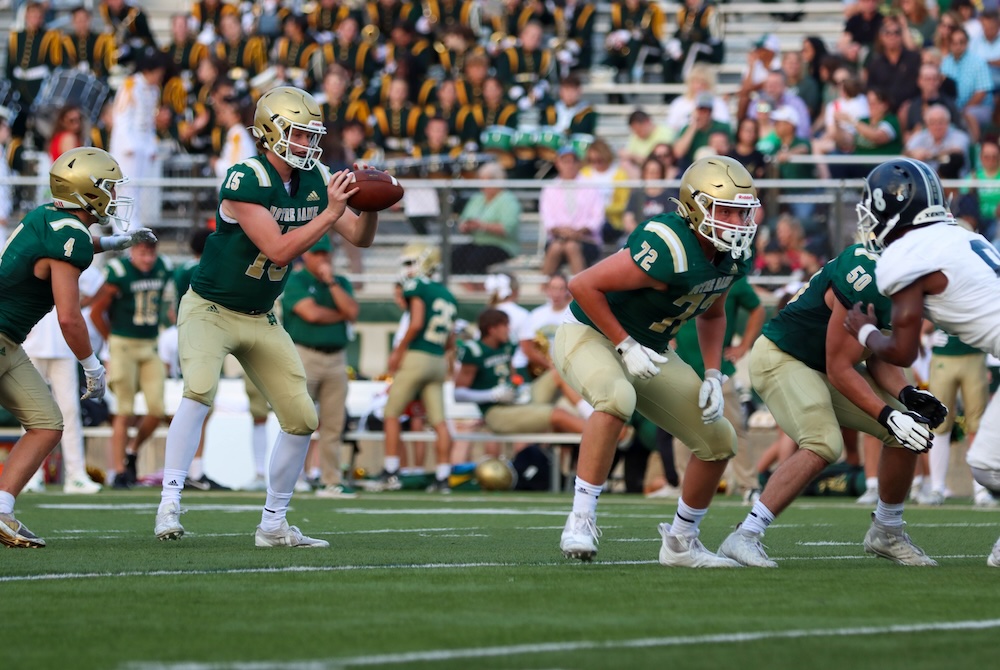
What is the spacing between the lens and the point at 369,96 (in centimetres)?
1727

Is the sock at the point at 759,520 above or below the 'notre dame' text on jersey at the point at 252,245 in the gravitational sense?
below

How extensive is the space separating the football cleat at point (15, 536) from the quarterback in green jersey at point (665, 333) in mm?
2333

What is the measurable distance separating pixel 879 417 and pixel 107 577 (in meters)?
2.88

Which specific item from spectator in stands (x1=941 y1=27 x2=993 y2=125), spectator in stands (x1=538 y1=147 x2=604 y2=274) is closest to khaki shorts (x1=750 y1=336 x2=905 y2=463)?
spectator in stands (x1=538 y1=147 x2=604 y2=274)

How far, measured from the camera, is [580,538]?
232 inches

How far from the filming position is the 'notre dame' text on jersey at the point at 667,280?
580cm

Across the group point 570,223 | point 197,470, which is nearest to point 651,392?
point 197,470

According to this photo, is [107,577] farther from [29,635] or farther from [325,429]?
[325,429]

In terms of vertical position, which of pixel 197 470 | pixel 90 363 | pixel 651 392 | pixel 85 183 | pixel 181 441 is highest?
pixel 85 183

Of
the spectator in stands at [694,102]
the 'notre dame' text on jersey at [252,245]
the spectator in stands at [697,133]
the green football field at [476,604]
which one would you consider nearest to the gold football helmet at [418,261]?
the spectator in stands at [697,133]

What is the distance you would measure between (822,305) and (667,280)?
2.81ft

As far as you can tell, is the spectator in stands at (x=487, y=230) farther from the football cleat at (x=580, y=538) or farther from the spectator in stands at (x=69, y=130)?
the football cleat at (x=580, y=538)

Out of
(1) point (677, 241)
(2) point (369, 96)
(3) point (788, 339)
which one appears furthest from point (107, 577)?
(2) point (369, 96)

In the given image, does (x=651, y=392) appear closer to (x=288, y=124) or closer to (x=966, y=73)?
(x=288, y=124)
